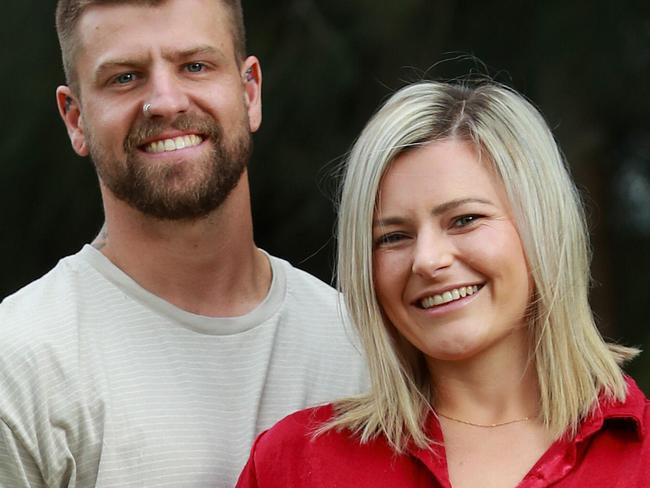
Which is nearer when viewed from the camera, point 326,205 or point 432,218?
point 432,218

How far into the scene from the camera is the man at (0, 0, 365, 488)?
2779 mm

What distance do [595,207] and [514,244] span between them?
10.2ft

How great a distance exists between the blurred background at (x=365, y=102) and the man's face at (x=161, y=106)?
216 centimetres

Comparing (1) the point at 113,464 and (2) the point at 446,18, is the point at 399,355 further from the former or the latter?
(2) the point at 446,18

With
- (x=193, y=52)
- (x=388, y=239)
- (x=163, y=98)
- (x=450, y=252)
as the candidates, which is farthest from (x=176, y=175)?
(x=450, y=252)

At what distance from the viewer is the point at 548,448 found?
247cm

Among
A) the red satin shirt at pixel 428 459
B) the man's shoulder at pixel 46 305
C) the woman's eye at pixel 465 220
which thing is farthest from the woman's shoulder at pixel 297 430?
the man's shoulder at pixel 46 305

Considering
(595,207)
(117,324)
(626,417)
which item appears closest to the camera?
(626,417)

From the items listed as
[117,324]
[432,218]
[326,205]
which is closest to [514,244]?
[432,218]

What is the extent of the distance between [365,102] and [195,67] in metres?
2.49

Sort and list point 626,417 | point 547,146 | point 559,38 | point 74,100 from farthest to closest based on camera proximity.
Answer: point 559,38
point 74,100
point 547,146
point 626,417

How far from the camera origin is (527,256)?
253cm

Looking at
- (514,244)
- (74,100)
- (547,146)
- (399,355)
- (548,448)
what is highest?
(74,100)

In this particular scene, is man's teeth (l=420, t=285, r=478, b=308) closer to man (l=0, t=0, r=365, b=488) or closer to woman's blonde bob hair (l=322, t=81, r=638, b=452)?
woman's blonde bob hair (l=322, t=81, r=638, b=452)
